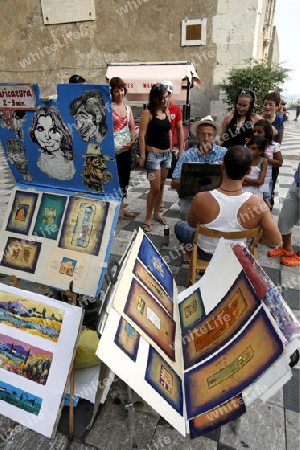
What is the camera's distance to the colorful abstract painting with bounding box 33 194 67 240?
1.98m

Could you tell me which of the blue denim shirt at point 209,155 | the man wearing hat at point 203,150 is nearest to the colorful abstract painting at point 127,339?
the man wearing hat at point 203,150

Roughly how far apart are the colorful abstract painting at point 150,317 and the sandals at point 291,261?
1826 millimetres

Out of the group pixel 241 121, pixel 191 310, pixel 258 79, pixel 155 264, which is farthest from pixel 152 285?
pixel 258 79

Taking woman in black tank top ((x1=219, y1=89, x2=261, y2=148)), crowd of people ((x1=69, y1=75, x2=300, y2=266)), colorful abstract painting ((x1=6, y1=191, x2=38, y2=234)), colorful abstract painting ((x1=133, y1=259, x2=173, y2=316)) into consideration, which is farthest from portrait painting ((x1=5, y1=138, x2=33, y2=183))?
woman in black tank top ((x1=219, y1=89, x2=261, y2=148))

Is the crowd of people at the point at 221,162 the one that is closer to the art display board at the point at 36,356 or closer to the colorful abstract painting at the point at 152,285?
the colorful abstract painting at the point at 152,285

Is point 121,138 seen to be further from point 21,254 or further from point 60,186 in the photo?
point 21,254

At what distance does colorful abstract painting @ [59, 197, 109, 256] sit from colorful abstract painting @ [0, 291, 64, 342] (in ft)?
1.58

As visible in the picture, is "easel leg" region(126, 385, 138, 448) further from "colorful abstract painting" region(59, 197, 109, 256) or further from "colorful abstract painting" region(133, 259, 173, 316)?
"colorful abstract painting" region(59, 197, 109, 256)

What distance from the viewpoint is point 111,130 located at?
5.42ft

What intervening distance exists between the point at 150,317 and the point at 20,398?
724 mm

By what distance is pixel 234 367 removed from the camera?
4.22 ft

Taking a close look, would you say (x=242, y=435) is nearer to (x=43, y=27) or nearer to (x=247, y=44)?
(x=247, y=44)

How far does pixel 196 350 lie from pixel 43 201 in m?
1.34

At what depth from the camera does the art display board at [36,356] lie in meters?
1.39
